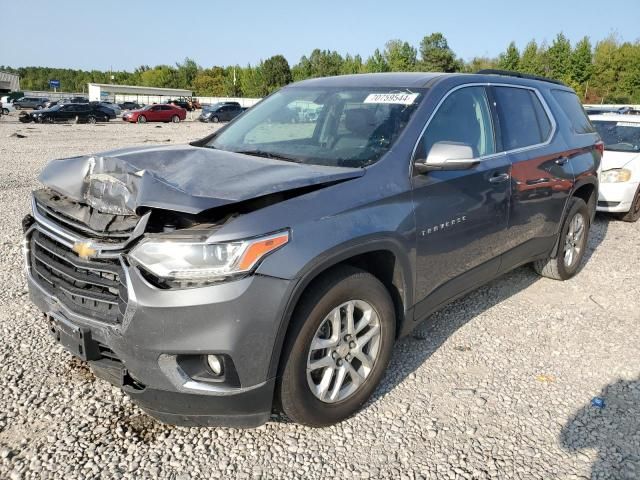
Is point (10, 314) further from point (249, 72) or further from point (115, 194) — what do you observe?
point (249, 72)

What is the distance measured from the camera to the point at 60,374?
318cm

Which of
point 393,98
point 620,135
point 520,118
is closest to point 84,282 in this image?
point 393,98

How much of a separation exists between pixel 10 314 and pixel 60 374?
113cm

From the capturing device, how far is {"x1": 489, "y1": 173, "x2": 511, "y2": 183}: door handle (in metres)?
3.59

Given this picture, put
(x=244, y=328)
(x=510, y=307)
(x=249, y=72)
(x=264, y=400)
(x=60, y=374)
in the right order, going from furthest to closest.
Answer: (x=249, y=72), (x=510, y=307), (x=60, y=374), (x=264, y=400), (x=244, y=328)

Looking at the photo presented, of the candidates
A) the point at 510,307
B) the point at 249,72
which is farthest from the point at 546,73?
the point at 510,307

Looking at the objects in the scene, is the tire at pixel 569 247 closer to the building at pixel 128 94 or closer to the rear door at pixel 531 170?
the rear door at pixel 531 170

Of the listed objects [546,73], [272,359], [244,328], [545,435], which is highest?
[546,73]

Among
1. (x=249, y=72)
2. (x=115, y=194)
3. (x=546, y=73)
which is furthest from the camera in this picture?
(x=249, y=72)

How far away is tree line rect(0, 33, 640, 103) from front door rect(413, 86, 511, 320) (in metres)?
61.6

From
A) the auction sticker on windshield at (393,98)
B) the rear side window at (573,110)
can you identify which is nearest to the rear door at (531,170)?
the rear side window at (573,110)

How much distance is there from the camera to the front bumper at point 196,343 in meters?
2.19

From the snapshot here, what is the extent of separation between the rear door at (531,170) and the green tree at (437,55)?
81378 millimetres

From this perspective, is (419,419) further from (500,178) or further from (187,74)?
(187,74)
